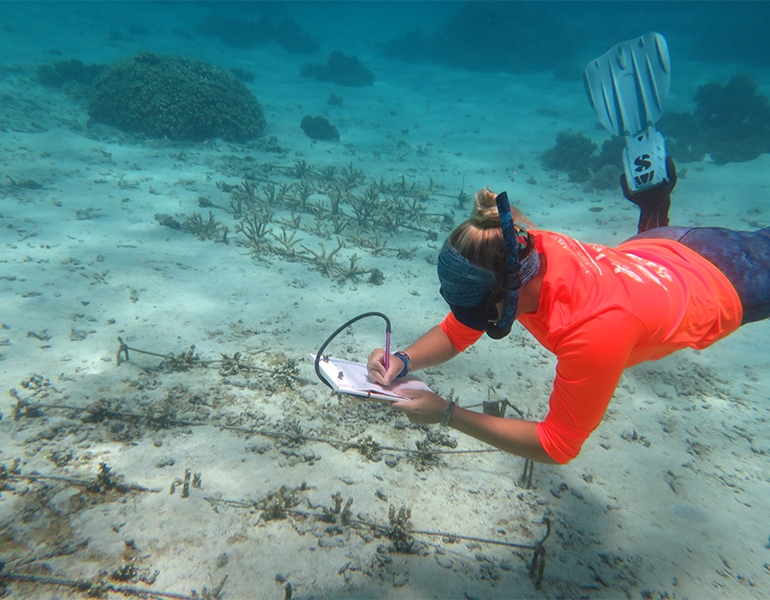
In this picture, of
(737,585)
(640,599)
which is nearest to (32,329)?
(640,599)

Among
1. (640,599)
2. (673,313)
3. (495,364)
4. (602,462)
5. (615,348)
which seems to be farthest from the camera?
(495,364)

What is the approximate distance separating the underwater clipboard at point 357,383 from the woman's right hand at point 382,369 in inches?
1.4

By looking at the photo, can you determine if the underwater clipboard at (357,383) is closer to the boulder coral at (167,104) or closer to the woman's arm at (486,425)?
the woman's arm at (486,425)

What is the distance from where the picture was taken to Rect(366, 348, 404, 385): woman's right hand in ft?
6.85

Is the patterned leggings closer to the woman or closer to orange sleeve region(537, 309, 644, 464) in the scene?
the woman

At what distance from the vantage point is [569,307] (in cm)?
155

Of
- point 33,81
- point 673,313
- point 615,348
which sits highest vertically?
point 33,81

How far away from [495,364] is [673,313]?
2.22 m

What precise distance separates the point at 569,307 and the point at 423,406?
0.91 meters

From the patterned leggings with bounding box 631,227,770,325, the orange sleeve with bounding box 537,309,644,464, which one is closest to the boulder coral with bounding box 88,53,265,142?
the patterned leggings with bounding box 631,227,770,325

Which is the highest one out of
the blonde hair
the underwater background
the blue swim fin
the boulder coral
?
the boulder coral

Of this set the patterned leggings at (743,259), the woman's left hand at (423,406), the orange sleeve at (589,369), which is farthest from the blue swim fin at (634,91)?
the woman's left hand at (423,406)

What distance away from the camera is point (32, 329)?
3445 millimetres

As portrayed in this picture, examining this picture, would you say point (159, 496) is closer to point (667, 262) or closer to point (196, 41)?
point (667, 262)
